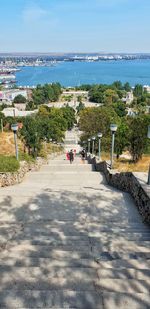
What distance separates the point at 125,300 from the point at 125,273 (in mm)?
608

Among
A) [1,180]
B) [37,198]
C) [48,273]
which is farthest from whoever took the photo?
[1,180]

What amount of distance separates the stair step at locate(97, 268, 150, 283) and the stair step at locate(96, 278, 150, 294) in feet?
0.32

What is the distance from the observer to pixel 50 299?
3.54m

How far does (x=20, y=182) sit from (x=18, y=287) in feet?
27.4

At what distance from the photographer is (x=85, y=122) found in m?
35.2

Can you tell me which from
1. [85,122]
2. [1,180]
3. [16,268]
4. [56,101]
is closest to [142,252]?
[16,268]

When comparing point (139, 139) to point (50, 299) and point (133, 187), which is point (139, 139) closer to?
point (133, 187)

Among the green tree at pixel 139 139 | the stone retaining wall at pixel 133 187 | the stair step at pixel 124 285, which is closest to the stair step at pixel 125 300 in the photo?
the stair step at pixel 124 285

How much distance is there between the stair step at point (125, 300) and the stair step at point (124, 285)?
14cm

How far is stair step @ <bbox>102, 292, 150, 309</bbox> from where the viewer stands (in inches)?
136

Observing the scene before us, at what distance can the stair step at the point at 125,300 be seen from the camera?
3466 mm

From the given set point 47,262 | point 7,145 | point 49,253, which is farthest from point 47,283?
point 7,145

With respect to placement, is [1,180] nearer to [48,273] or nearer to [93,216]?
[93,216]

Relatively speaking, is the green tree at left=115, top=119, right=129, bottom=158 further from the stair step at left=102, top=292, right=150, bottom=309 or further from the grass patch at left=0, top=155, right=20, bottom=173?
the stair step at left=102, top=292, right=150, bottom=309
